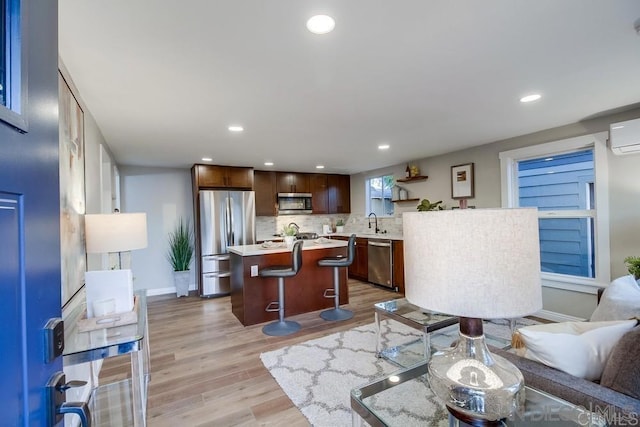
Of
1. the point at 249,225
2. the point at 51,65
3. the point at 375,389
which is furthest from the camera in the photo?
the point at 249,225

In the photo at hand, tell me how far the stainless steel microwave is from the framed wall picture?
9.66 ft

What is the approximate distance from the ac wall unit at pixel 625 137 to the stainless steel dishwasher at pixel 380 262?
9.90ft

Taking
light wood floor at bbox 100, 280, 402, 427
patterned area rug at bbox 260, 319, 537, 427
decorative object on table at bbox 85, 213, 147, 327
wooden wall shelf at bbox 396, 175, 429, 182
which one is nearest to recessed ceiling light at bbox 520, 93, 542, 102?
patterned area rug at bbox 260, 319, 537, 427

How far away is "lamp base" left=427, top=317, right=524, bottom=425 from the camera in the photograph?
3.06ft

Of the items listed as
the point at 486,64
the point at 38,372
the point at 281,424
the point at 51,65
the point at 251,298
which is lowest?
the point at 281,424

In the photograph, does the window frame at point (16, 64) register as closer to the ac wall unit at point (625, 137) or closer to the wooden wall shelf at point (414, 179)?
the ac wall unit at point (625, 137)

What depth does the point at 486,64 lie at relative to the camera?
1.85m

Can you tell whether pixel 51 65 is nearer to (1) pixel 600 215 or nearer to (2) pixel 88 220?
(2) pixel 88 220

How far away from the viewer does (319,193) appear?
6410mm

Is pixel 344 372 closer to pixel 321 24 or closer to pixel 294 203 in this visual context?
pixel 321 24

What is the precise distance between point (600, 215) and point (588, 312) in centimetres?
108

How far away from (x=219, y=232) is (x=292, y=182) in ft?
6.24

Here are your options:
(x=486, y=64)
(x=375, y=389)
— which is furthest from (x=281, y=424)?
(x=486, y=64)

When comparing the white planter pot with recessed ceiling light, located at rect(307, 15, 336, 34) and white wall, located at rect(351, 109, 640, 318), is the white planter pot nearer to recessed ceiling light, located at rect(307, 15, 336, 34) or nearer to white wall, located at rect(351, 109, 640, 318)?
white wall, located at rect(351, 109, 640, 318)
